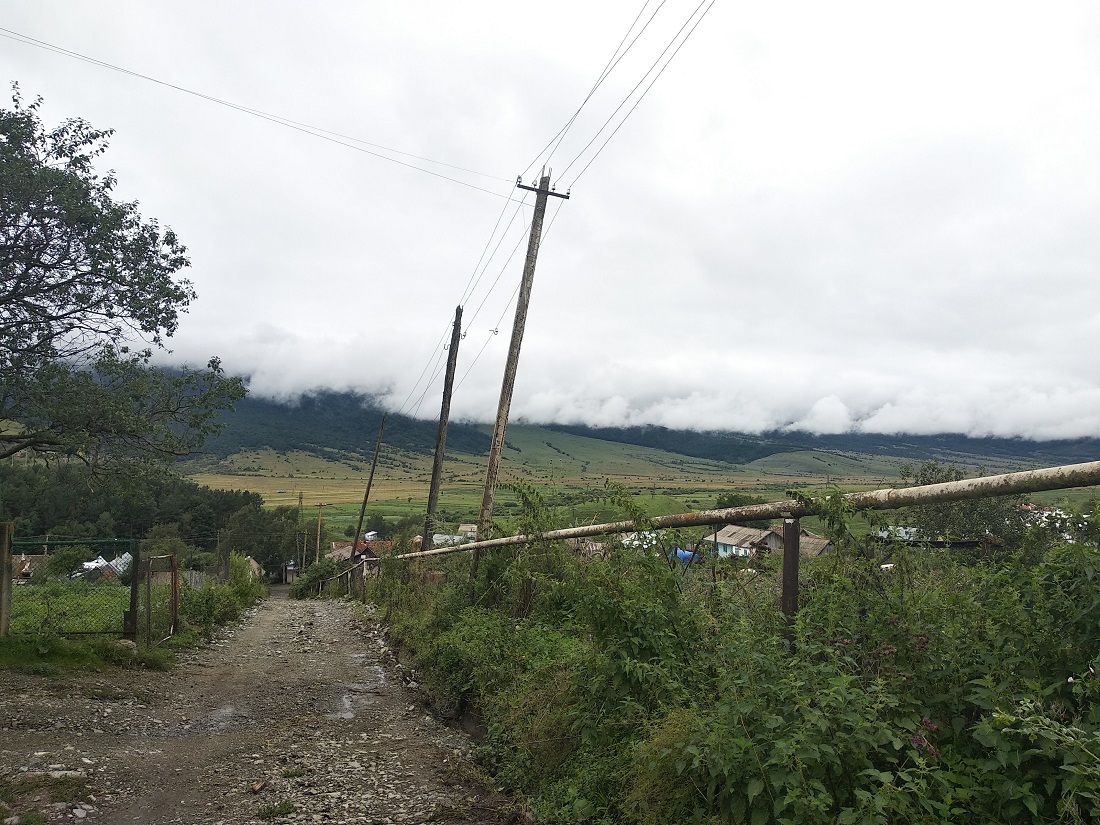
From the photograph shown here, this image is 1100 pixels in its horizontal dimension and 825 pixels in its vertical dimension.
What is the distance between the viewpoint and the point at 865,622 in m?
3.06

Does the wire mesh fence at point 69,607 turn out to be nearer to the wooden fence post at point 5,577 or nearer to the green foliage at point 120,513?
the wooden fence post at point 5,577

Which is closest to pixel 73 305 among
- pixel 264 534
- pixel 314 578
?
pixel 314 578

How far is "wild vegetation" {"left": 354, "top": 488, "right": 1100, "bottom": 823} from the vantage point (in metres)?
2.29

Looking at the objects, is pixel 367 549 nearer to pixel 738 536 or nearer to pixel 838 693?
pixel 738 536

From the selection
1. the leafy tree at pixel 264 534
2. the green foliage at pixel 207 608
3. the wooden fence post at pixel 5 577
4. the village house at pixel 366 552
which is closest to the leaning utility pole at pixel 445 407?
the village house at pixel 366 552

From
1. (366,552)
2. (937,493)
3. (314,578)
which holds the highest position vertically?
(937,493)

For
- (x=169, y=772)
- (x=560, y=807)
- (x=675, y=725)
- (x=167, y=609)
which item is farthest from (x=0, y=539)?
(x=675, y=725)

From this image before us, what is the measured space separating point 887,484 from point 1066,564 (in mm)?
1014

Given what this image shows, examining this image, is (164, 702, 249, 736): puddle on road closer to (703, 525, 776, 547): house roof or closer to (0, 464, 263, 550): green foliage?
(0, 464, 263, 550): green foliage

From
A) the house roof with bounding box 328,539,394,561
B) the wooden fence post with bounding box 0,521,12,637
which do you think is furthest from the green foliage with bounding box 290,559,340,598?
the wooden fence post with bounding box 0,521,12,637

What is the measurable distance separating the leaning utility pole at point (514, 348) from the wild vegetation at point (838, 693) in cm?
614

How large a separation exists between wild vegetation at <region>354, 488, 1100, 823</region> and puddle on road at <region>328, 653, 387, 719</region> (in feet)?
10.6

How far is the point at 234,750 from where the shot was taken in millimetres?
6062

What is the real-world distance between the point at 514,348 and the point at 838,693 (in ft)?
29.6
